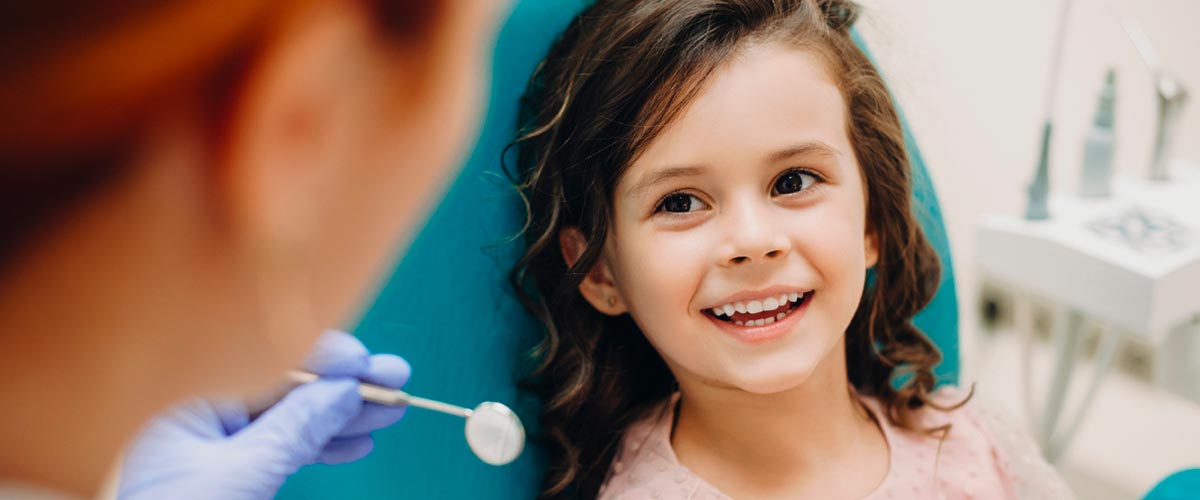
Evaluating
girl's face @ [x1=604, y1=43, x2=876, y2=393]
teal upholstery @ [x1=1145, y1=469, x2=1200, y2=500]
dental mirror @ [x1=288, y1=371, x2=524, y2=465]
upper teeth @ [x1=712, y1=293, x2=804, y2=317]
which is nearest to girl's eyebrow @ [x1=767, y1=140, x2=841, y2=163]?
girl's face @ [x1=604, y1=43, x2=876, y2=393]

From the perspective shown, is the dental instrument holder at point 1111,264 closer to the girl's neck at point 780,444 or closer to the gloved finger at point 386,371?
the girl's neck at point 780,444

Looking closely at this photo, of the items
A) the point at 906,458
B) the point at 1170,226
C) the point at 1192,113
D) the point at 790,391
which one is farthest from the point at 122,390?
the point at 1192,113

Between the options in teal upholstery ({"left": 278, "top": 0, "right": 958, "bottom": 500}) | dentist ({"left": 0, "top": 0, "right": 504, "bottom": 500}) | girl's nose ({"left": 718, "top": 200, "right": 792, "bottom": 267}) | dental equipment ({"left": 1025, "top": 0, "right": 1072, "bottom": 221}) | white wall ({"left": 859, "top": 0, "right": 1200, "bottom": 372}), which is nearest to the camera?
dentist ({"left": 0, "top": 0, "right": 504, "bottom": 500})

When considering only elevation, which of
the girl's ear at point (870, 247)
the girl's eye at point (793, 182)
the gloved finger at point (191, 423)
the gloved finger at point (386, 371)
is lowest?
the girl's ear at point (870, 247)

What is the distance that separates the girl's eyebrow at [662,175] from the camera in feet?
3.05

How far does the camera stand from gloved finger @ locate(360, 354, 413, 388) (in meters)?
0.95

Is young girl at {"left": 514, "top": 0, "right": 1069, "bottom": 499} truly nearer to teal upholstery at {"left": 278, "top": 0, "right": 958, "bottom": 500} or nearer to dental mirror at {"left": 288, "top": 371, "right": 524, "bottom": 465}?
teal upholstery at {"left": 278, "top": 0, "right": 958, "bottom": 500}

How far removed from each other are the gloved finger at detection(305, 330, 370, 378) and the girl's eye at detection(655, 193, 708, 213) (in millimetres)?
316

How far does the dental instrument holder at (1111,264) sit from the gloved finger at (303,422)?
1271 millimetres

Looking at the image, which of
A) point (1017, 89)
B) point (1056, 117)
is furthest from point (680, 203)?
point (1056, 117)

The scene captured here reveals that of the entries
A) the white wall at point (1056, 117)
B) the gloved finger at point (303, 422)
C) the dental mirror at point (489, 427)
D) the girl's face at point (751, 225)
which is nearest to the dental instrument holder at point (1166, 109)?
the white wall at point (1056, 117)

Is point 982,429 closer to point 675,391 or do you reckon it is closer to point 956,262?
point 675,391

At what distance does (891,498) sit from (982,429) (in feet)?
0.58

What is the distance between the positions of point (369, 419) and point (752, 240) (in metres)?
0.40
